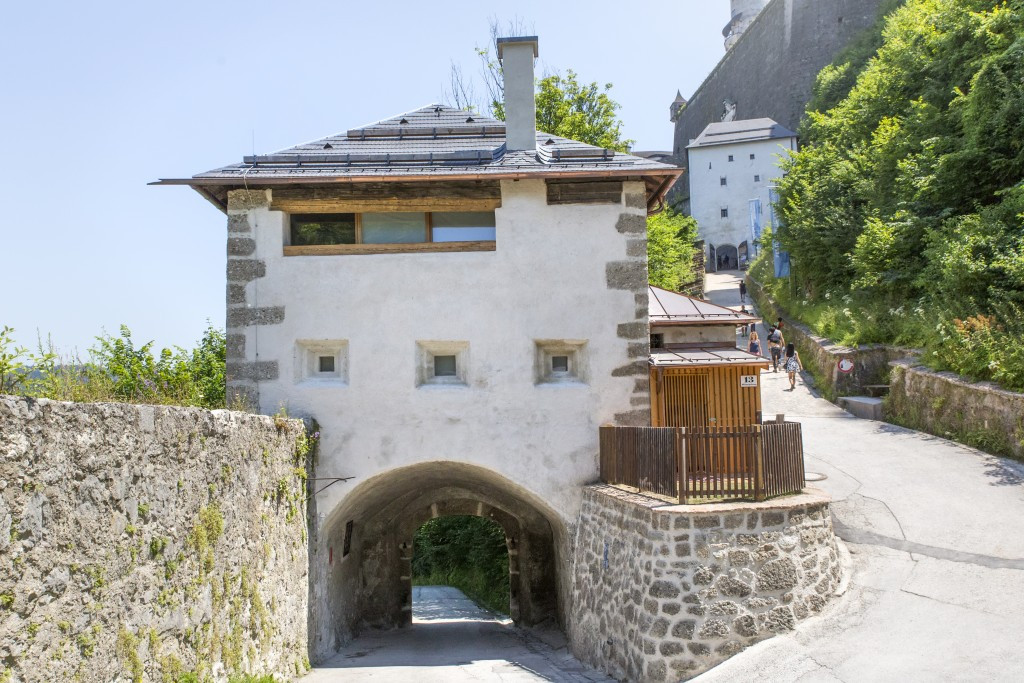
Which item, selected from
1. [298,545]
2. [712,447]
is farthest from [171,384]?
[712,447]

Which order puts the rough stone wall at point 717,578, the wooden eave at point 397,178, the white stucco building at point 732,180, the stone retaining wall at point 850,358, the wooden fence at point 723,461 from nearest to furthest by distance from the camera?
the rough stone wall at point 717,578
the wooden fence at point 723,461
the wooden eave at point 397,178
the stone retaining wall at point 850,358
the white stucco building at point 732,180

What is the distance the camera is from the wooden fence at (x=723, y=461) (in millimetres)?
8875

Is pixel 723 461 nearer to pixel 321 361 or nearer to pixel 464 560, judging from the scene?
pixel 321 361

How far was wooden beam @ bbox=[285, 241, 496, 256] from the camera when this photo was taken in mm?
11102

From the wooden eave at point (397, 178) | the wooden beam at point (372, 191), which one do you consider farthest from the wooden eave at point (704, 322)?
the wooden beam at point (372, 191)

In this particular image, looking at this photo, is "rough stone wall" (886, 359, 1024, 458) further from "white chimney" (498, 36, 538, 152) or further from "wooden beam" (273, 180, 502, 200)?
"wooden beam" (273, 180, 502, 200)

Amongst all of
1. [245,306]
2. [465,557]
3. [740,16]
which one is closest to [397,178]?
[245,306]

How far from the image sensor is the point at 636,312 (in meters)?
11.1

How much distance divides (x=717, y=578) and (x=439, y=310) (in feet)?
15.5

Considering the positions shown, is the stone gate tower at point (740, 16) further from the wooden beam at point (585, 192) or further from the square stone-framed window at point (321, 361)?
the square stone-framed window at point (321, 361)

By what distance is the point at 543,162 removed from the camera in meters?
11.3

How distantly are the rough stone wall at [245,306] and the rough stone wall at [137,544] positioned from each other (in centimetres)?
207

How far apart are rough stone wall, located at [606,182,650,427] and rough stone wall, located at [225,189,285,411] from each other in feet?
14.1

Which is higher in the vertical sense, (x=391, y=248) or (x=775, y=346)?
(x=391, y=248)
